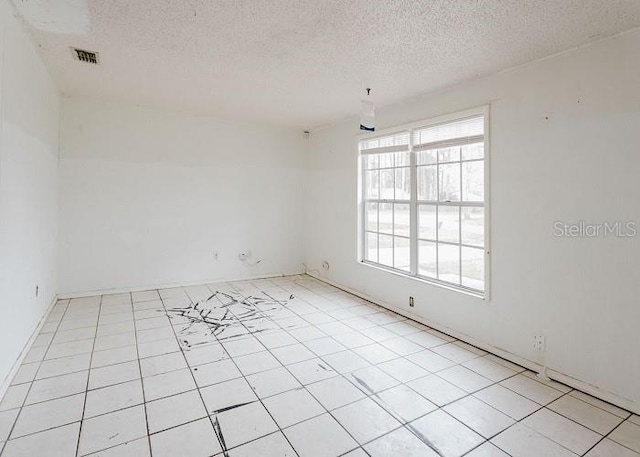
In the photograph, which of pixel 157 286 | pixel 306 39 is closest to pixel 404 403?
pixel 306 39

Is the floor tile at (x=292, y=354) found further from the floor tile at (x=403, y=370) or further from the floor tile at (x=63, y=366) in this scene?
the floor tile at (x=63, y=366)

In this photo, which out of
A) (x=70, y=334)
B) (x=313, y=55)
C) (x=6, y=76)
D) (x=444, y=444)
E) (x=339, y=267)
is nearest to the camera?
(x=444, y=444)

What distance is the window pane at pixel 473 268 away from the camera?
324 cm

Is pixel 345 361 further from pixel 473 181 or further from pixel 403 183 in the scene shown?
pixel 403 183

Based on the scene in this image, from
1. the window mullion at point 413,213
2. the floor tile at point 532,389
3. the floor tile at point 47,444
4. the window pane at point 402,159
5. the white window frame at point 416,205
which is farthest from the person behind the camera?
the window pane at point 402,159

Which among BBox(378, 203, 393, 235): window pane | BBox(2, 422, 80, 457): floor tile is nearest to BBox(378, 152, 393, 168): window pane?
BBox(378, 203, 393, 235): window pane

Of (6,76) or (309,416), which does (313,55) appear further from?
(309,416)

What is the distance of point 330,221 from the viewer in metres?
5.27

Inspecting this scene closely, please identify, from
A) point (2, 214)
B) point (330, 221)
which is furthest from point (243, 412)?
point (330, 221)

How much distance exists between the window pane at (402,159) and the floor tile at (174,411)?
3.12m

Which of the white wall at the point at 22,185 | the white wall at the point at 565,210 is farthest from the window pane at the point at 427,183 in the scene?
the white wall at the point at 22,185

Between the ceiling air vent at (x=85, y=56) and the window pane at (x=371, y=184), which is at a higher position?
the ceiling air vent at (x=85, y=56)

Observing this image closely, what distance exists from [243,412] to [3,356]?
1.65 meters

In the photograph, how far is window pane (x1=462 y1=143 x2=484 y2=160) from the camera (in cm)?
317
